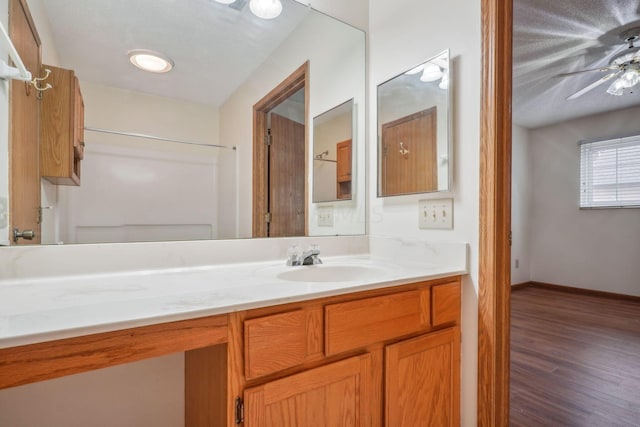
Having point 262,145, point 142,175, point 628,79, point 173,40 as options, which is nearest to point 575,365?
point 628,79

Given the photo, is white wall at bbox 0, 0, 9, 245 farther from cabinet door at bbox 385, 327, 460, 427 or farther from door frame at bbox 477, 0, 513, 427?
door frame at bbox 477, 0, 513, 427

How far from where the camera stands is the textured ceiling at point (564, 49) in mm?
1891

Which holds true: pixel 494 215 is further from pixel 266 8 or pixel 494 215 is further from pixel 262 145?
pixel 266 8

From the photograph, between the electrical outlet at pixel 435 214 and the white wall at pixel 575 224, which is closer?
the electrical outlet at pixel 435 214

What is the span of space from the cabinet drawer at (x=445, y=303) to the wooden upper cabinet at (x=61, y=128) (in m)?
1.27

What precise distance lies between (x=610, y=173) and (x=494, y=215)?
3828mm

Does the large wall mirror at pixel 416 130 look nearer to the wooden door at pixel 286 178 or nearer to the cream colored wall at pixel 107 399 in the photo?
the wooden door at pixel 286 178

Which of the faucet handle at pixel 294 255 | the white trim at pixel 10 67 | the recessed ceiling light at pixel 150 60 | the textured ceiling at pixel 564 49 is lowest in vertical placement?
the faucet handle at pixel 294 255

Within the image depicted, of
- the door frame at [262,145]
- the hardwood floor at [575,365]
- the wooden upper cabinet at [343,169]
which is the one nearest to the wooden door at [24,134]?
the door frame at [262,145]

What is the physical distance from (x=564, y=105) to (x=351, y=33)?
3.14 meters

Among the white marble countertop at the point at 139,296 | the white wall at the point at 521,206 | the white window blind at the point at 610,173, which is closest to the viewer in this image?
the white marble countertop at the point at 139,296

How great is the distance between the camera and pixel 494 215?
108 cm

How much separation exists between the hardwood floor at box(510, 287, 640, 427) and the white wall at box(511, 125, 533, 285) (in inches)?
34.9

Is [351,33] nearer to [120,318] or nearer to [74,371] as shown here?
[120,318]
